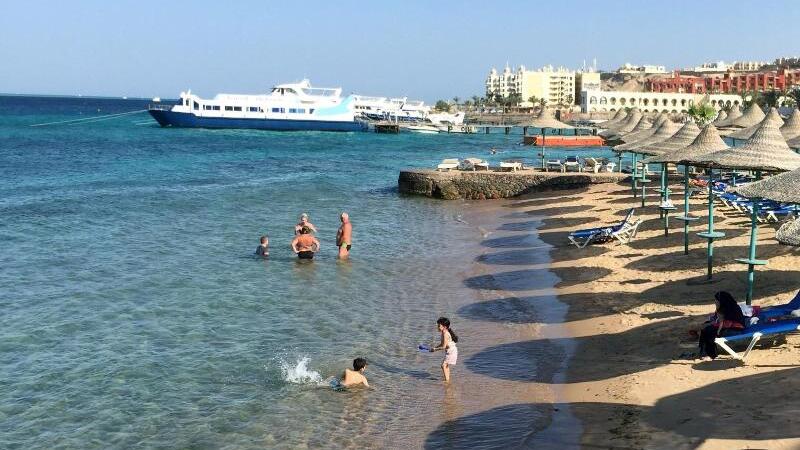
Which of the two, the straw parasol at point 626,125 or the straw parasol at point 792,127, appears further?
the straw parasol at point 626,125

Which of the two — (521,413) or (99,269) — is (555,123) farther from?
(521,413)

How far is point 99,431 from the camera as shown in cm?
900

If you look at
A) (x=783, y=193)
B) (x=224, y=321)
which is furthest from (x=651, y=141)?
(x=224, y=321)

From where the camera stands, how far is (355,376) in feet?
33.7

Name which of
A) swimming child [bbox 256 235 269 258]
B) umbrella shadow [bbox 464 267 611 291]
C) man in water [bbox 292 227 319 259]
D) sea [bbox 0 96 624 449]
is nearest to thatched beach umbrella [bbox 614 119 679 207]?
sea [bbox 0 96 624 449]

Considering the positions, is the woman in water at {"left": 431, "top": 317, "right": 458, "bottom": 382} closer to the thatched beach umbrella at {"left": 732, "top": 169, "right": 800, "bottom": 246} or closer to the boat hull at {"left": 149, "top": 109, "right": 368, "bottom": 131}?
the thatched beach umbrella at {"left": 732, "top": 169, "right": 800, "bottom": 246}

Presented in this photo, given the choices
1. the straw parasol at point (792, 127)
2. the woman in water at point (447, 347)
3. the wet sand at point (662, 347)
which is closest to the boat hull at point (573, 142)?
the straw parasol at point (792, 127)

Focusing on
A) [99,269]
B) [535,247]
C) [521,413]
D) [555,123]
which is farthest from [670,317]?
[555,123]

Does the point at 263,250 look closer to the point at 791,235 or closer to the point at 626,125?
the point at 791,235

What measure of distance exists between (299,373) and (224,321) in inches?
127

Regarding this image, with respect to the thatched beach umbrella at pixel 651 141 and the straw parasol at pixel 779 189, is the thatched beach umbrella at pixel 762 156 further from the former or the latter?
the thatched beach umbrella at pixel 651 141

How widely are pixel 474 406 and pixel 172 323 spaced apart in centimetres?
621

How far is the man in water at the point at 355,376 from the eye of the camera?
33.6 feet

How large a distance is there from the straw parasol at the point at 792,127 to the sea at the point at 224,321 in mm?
8631
